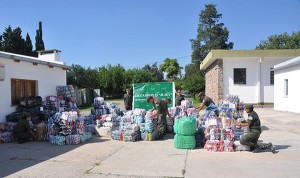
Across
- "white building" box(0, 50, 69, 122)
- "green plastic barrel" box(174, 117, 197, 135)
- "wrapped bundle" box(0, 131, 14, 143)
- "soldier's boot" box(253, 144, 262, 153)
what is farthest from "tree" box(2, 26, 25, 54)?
"soldier's boot" box(253, 144, 262, 153)

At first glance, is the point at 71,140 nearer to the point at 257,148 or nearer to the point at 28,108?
the point at 28,108

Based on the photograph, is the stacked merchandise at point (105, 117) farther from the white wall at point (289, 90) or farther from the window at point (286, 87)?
the window at point (286, 87)

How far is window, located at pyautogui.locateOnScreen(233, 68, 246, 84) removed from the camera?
82.3 ft

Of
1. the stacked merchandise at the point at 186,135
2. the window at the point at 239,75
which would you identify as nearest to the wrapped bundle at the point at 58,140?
the stacked merchandise at the point at 186,135

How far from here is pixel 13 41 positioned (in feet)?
124

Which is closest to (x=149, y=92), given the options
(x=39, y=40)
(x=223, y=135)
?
(x=223, y=135)

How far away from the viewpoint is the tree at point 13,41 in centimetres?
3769

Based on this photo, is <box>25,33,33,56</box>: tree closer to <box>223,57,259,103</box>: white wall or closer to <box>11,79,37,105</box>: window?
<box>223,57,259,103</box>: white wall

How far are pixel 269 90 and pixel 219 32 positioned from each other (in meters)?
41.5

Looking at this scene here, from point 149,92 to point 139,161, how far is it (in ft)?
25.4

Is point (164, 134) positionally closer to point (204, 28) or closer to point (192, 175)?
point (192, 175)

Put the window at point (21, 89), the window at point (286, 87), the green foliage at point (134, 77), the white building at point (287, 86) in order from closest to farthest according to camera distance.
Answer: the window at point (21, 89), the white building at point (287, 86), the window at point (286, 87), the green foliage at point (134, 77)

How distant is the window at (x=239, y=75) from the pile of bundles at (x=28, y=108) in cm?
1640

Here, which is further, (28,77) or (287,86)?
(287,86)
